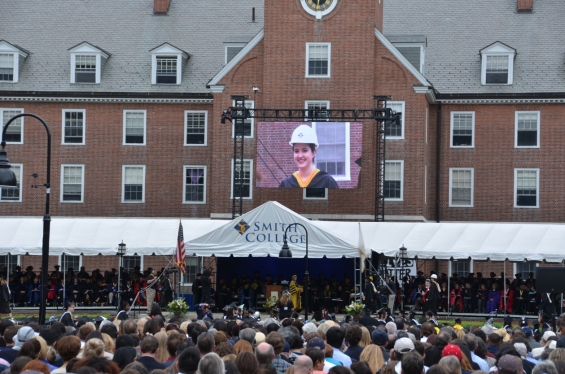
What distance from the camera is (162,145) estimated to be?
5566cm

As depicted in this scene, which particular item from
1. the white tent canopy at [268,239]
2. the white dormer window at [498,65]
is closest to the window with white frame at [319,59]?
the white dormer window at [498,65]

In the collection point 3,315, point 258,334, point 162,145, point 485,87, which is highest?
point 485,87

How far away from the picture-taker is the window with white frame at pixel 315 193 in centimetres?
5100

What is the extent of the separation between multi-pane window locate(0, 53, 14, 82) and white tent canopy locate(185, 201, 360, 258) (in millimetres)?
21120

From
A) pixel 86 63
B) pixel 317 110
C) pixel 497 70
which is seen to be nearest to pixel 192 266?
pixel 86 63

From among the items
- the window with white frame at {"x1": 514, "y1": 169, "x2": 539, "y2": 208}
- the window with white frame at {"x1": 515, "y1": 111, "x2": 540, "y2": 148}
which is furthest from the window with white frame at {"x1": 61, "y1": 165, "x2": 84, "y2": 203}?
the window with white frame at {"x1": 515, "y1": 111, "x2": 540, "y2": 148}

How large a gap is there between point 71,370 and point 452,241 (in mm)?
32014

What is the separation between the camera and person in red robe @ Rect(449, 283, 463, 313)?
144ft

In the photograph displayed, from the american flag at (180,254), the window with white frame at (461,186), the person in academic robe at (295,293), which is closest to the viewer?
the american flag at (180,254)

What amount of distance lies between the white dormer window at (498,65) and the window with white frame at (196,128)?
14879mm

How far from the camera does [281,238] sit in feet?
130

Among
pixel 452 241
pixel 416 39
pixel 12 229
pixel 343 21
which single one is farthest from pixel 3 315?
pixel 416 39

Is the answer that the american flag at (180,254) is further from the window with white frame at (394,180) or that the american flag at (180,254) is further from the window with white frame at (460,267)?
the window with white frame at (460,267)

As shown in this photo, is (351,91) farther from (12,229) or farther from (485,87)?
(12,229)
